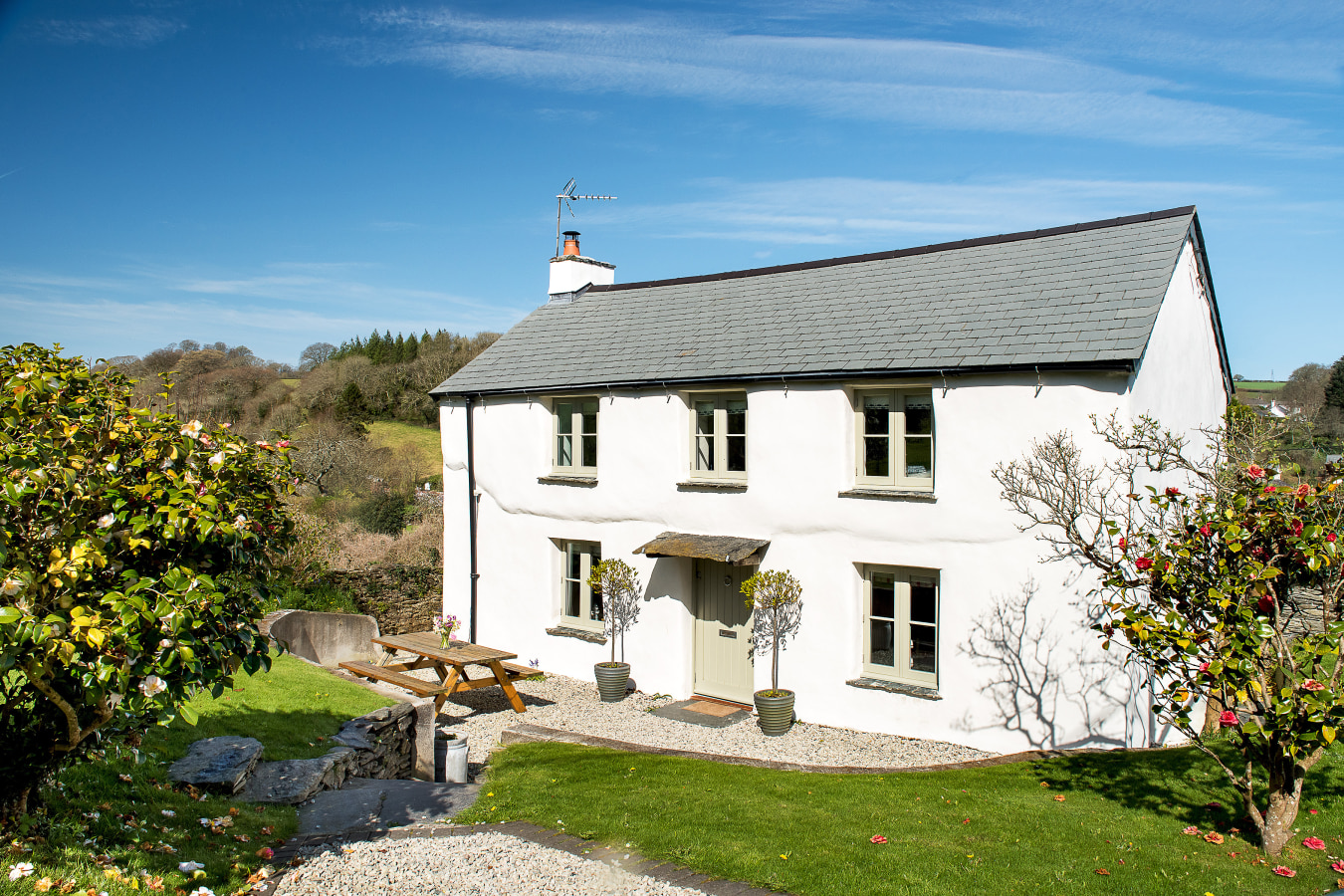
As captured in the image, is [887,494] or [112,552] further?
[887,494]

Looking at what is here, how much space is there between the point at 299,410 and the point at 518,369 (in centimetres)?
2617

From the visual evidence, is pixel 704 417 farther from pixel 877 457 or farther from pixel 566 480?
pixel 877 457

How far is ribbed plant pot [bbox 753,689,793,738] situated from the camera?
1232cm

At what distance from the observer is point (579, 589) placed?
16078 mm

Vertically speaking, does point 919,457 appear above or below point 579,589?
above

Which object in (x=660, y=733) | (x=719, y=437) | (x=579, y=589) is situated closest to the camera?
(x=660, y=733)

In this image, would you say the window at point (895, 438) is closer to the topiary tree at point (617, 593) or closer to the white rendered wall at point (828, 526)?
the white rendered wall at point (828, 526)

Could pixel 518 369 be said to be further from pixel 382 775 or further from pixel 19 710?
pixel 19 710

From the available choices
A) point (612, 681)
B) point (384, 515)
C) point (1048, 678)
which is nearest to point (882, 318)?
point (1048, 678)

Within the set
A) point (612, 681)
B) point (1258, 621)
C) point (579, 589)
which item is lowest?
point (612, 681)

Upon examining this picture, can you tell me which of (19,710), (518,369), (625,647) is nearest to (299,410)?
(518,369)

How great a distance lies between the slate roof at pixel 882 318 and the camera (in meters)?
11.4

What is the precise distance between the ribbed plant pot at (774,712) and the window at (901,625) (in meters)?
1.27

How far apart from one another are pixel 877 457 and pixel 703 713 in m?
4.72
